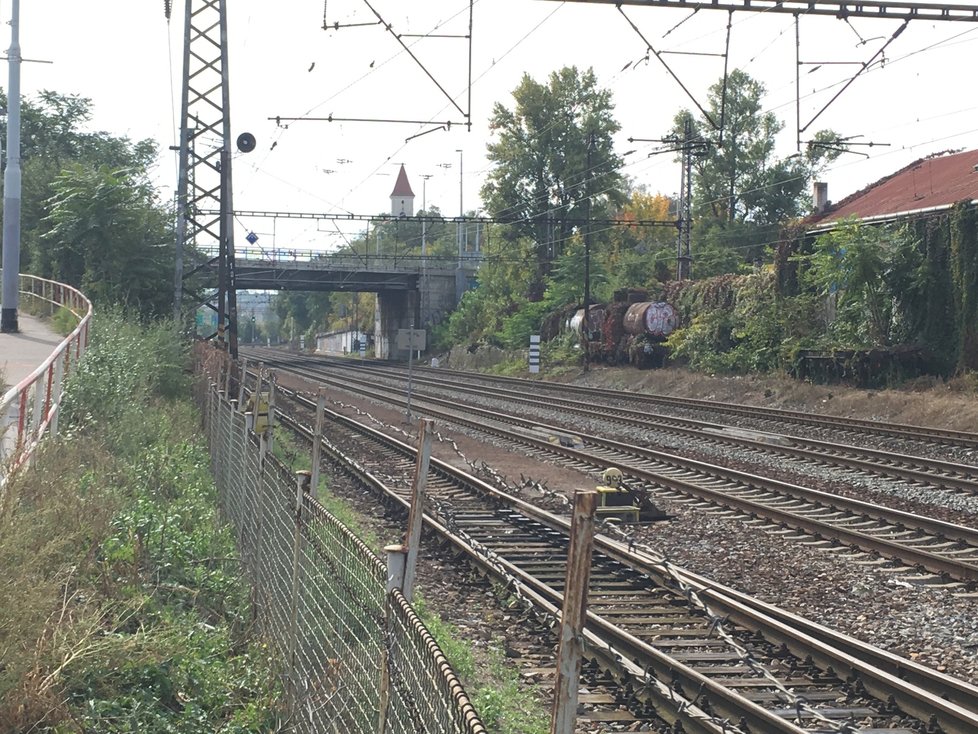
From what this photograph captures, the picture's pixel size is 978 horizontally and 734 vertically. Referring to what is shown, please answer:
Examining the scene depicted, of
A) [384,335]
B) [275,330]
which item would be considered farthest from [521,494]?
[275,330]

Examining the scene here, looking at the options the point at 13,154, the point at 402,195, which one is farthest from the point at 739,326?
the point at 402,195

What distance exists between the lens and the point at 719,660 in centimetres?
755

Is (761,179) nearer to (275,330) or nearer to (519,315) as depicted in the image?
(519,315)

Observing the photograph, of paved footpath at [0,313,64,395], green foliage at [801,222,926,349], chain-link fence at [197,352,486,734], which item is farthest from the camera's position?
green foliage at [801,222,926,349]

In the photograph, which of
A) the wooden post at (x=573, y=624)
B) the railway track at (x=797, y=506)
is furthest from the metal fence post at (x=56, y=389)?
the wooden post at (x=573, y=624)

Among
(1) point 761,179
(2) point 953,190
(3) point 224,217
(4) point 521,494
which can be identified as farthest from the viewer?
(1) point 761,179

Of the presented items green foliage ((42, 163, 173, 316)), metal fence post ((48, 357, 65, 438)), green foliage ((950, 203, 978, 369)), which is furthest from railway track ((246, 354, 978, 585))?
green foliage ((42, 163, 173, 316))

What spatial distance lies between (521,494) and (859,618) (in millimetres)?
→ 6568

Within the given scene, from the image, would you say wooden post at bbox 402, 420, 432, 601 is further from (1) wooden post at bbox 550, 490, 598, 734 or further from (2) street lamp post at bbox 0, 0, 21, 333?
(2) street lamp post at bbox 0, 0, 21, 333

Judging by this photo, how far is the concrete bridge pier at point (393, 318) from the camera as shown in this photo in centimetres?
7600

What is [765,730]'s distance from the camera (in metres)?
6.25

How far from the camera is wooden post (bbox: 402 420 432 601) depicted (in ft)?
14.3

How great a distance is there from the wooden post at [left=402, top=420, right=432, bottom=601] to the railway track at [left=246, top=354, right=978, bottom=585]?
21.5 feet

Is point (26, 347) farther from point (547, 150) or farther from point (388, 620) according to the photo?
point (547, 150)
